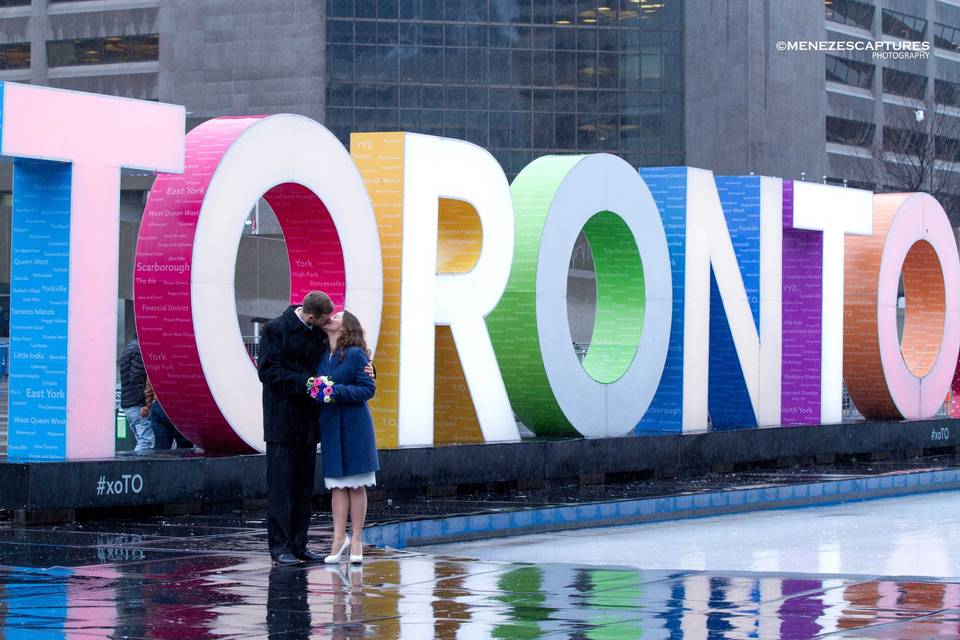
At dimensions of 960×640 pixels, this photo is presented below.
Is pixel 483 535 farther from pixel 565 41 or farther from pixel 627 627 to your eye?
pixel 565 41

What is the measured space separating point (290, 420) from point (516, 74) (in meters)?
81.4

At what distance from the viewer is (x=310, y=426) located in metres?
11.3

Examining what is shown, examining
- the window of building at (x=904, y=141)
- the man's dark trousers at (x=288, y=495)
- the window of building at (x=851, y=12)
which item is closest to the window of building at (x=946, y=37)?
the window of building at (x=851, y=12)

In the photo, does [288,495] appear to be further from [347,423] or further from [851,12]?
[851,12]

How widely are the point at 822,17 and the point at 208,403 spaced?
3431 inches

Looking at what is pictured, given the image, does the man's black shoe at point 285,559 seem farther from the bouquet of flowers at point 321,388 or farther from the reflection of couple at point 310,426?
the bouquet of flowers at point 321,388

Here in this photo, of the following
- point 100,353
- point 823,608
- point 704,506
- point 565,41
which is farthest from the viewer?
point 565,41

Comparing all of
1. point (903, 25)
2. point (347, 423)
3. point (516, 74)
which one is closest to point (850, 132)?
point (903, 25)

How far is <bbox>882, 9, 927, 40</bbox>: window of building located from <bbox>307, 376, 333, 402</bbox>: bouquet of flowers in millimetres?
98442

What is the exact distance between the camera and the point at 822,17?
96750 mm

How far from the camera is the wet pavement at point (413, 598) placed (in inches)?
325

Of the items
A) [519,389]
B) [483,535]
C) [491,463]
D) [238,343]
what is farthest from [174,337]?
[519,389]

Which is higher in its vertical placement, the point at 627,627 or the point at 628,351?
the point at 628,351

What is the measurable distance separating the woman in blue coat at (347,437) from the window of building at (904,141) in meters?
58.7
